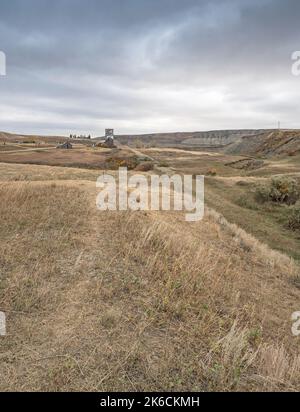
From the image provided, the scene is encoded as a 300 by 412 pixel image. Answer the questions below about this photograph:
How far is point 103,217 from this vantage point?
41.8 ft

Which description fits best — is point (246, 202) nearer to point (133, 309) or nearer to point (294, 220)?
point (294, 220)

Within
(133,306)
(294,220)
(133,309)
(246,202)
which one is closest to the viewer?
(133,309)

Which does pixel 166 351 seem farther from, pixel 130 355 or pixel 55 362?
→ pixel 55 362

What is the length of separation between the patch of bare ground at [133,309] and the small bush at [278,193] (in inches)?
709

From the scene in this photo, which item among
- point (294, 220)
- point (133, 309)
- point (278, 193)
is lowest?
point (294, 220)

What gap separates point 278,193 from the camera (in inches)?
1185

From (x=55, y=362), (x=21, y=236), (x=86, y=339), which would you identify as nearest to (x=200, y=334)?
(x=86, y=339)

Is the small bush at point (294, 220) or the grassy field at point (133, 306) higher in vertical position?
the grassy field at point (133, 306)

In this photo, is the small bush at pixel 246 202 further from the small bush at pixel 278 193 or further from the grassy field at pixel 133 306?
the grassy field at pixel 133 306

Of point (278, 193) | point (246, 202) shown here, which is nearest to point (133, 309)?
point (246, 202)

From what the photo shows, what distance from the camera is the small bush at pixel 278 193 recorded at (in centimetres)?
3003

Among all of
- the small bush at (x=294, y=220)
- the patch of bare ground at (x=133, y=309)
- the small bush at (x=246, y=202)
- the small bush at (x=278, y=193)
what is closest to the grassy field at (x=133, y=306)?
the patch of bare ground at (x=133, y=309)

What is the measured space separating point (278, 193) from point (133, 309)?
2568cm

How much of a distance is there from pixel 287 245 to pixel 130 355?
15.1m
